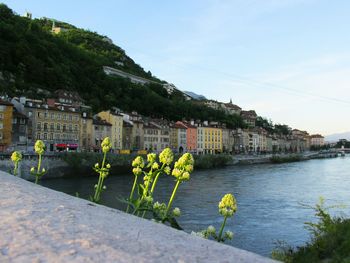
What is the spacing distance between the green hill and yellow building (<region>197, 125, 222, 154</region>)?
10221 millimetres

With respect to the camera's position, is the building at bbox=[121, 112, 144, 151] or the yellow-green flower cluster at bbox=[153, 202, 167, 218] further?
the building at bbox=[121, 112, 144, 151]

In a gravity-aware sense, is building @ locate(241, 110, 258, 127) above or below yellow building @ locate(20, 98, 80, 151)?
above

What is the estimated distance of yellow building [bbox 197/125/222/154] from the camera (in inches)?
4183

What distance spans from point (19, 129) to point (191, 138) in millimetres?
50529

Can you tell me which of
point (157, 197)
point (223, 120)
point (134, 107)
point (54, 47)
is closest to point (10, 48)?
point (54, 47)

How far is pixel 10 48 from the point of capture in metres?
96.9

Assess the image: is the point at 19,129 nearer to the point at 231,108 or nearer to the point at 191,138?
the point at 191,138

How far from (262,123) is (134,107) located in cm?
8249

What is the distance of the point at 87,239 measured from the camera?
7.59 feet

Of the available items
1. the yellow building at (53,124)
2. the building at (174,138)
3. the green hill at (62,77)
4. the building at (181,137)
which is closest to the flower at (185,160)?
the yellow building at (53,124)

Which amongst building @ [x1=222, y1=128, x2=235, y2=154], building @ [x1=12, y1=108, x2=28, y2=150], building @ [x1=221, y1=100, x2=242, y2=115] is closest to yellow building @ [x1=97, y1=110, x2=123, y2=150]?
building @ [x1=12, y1=108, x2=28, y2=150]

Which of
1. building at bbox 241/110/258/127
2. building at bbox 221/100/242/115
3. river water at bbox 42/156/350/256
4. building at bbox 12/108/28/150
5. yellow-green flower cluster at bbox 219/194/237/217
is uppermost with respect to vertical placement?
building at bbox 221/100/242/115

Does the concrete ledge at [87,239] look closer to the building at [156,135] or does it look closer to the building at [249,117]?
the building at [156,135]

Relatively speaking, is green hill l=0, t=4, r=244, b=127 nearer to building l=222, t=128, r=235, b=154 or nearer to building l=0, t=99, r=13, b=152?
building l=222, t=128, r=235, b=154
